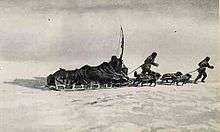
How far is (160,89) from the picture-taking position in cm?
139

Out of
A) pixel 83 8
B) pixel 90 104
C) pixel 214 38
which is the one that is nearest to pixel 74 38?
pixel 83 8

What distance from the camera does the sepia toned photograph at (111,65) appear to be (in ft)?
4.41

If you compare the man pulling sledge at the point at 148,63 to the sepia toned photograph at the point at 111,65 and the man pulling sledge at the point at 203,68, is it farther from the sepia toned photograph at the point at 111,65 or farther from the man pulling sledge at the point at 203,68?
the man pulling sledge at the point at 203,68

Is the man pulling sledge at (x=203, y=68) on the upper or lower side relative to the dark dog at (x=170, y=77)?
upper

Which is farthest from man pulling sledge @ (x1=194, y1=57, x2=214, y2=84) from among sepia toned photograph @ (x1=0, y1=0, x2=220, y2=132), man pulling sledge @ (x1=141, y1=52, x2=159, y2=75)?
man pulling sledge @ (x1=141, y1=52, x2=159, y2=75)

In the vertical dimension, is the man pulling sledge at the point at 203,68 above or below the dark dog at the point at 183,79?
above

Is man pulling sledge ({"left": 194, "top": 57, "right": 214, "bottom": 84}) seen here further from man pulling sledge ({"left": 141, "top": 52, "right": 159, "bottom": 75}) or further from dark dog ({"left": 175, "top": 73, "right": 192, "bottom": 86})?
man pulling sledge ({"left": 141, "top": 52, "right": 159, "bottom": 75})

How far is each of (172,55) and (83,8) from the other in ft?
1.10

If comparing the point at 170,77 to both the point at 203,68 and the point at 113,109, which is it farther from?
the point at 113,109

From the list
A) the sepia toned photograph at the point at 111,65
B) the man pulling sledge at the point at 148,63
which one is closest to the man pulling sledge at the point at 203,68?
the sepia toned photograph at the point at 111,65

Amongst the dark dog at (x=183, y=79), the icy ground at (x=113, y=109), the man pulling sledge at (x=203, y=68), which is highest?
the man pulling sledge at (x=203, y=68)

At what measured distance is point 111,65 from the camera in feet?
4.51

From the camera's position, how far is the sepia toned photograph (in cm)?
134

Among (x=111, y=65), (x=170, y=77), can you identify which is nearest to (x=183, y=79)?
(x=170, y=77)
